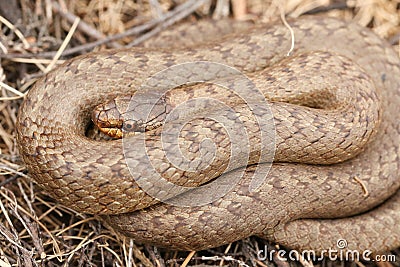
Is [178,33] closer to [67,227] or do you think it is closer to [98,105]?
[98,105]

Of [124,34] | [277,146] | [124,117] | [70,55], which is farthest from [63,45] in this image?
[277,146]

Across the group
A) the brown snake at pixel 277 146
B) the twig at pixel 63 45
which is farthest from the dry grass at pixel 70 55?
the brown snake at pixel 277 146

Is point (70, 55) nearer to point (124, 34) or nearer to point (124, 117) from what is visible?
point (124, 34)

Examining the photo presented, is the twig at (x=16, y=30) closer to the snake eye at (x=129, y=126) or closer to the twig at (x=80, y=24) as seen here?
the twig at (x=80, y=24)

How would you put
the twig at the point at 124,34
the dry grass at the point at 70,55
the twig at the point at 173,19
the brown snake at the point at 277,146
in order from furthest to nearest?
the twig at the point at 173,19 < the twig at the point at 124,34 < the dry grass at the point at 70,55 < the brown snake at the point at 277,146

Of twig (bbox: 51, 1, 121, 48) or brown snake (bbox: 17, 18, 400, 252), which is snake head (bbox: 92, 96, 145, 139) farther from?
twig (bbox: 51, 1, 121, 48)

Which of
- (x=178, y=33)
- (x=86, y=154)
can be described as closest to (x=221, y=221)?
(x=86, y=154)

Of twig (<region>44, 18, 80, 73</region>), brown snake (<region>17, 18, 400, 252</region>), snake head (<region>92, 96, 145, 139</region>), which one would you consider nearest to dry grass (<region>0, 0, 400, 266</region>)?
twig (<region>44, 18, 80, 73</region>)
